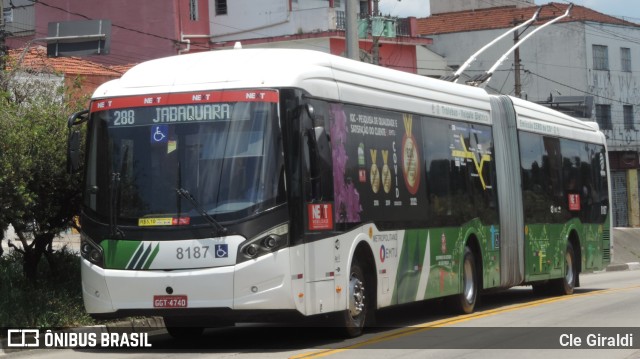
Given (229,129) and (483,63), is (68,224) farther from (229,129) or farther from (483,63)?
(483,63)

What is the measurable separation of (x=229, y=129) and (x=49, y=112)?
365cm

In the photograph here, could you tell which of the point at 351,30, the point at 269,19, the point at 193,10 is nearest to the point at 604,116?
the point at 269,19

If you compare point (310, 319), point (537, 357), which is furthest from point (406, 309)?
point (537, 357)

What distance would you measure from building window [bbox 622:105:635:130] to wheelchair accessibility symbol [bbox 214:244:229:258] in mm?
55020

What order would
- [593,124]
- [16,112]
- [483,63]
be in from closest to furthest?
[16,112], [593,124], [483,63]

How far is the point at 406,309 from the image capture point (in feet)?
64.3

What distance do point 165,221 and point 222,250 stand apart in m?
0.77

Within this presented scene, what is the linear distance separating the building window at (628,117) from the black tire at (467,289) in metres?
48.5

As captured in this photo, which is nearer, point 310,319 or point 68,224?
→ point 310,319

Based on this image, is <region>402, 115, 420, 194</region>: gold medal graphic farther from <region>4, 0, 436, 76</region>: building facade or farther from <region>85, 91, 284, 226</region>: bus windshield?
<region>4, 0, 436, 76</region>: building facade

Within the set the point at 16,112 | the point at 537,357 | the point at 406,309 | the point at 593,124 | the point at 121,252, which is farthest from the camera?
the point at 593,124

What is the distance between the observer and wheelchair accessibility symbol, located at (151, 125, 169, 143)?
42.4ft

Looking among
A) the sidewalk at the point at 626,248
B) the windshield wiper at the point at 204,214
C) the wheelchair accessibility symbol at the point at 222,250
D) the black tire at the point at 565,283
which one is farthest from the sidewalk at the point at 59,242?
the sidewalk at the point at 626,248

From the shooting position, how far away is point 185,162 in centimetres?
1272
